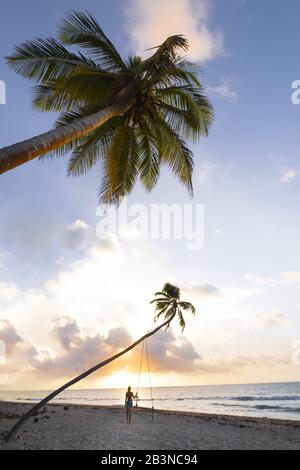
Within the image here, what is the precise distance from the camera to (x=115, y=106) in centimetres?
960

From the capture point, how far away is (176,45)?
→ 922 cm

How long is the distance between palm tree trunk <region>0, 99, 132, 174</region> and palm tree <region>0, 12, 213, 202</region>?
3 cm

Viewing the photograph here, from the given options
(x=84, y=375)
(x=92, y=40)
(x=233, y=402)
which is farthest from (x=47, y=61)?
(x=233, y=402)

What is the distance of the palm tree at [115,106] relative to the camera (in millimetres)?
9406

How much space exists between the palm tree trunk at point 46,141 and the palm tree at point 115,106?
3 cm

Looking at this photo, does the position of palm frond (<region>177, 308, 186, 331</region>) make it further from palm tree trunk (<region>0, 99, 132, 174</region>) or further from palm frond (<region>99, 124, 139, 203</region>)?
palm tree trunk (<region>0, 99, 132, 174</region>)

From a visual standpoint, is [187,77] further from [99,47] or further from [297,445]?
[297,445]

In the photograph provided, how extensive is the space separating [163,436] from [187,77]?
13.5 metres

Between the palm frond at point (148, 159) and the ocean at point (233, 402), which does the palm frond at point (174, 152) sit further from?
the ocean at point (233, 402)

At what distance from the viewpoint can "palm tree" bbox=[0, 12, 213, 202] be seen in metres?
9.41

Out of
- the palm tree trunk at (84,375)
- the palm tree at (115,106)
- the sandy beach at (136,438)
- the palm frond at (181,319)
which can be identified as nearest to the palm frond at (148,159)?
the palm tree at (115,106)

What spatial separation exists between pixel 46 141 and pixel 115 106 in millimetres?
3135

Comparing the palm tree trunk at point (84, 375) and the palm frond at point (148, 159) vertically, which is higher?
the palm frond at point (148, 159)
